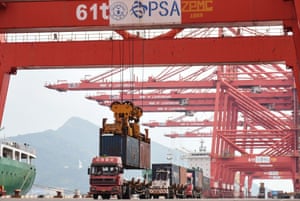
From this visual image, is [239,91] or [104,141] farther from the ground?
[239,91]

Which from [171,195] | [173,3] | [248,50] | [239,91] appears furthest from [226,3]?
[239,91]

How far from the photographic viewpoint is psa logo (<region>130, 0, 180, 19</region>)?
16.2 meters

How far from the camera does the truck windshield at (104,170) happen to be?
20.3m

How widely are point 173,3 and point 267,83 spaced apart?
3103cm

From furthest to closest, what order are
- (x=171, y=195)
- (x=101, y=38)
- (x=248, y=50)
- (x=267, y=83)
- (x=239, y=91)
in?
(x=239, y=91) < (x=267, y=83) < (x=171, y=195) < (x=101, y=38) < (x=248, y=50)

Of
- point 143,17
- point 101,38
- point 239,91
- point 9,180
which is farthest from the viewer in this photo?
point 239,91

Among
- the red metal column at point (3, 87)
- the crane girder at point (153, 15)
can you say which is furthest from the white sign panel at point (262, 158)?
the crane girder at point (153, 15)

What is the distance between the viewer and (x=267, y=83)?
151 ft

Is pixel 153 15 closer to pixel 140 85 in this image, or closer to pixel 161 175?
pixel 161 175

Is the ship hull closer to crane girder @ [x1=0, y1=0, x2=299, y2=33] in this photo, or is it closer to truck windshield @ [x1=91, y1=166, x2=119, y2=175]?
truck windshield @ [x1=91, y1=166, x2=119, y2=175]

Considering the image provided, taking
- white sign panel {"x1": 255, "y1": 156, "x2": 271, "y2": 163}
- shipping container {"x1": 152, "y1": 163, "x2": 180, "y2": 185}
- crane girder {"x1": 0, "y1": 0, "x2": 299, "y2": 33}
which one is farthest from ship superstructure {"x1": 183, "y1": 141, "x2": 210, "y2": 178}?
crane girder {"x1": 0, "y1": 0, "x2": 299, "y2": 33}

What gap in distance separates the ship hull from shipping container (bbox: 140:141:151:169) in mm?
11669

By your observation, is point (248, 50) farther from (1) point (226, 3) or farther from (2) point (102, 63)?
(2) point (102, 63)

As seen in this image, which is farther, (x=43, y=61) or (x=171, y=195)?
(x=171, y=195)
